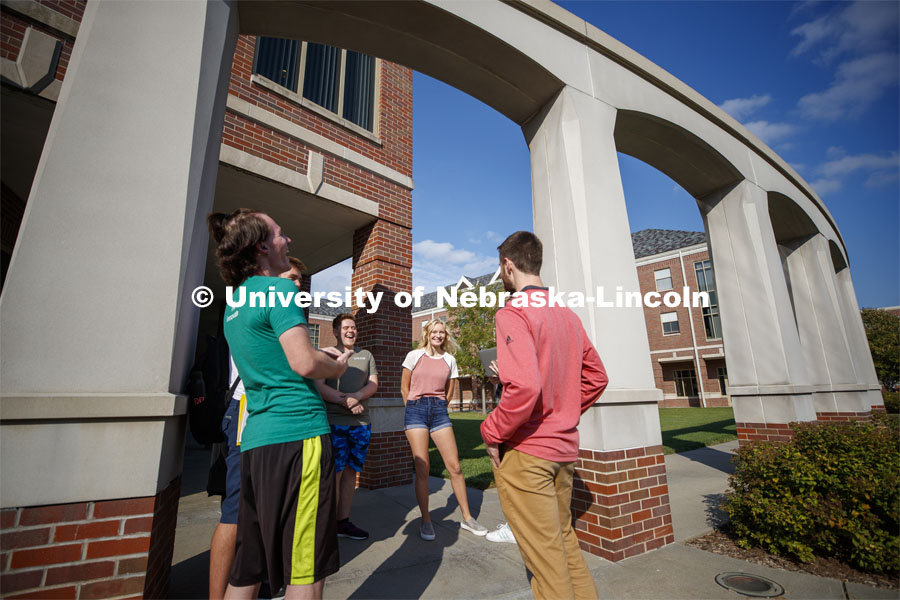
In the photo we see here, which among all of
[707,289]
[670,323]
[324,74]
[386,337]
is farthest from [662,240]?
[386,337]

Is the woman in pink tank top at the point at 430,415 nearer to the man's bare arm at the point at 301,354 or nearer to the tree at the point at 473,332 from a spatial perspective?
the man's bare arm at the point at 301,354

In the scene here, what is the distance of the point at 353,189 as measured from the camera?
6.20 meters

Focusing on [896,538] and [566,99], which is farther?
[566,99]

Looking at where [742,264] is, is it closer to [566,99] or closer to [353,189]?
[566,99]

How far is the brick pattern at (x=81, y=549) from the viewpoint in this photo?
1.70 metres

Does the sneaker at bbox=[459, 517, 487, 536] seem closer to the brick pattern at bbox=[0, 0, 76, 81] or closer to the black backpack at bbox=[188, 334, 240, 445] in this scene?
the black backpack at bbox=[188, 334, 240, 445]

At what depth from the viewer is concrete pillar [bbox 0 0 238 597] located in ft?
5.88

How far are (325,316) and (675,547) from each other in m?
37.5

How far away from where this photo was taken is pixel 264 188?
557 cm

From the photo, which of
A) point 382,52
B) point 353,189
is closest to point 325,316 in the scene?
point 353,189

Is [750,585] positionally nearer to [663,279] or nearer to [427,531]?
[427,531]

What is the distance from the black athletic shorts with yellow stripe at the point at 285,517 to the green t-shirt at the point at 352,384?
188 cm

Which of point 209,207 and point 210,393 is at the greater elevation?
point 209,207

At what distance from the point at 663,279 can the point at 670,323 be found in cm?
372
